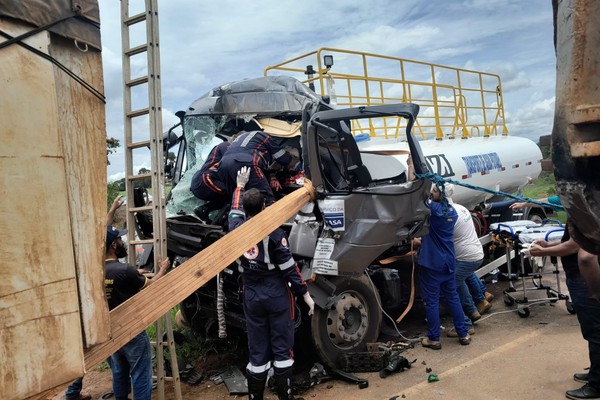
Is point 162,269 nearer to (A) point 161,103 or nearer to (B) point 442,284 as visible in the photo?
(A) point 161,103

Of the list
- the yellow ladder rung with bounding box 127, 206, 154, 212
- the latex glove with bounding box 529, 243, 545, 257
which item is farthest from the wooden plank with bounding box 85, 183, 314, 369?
the latex glove with bounding box 529, 243, 545, 257

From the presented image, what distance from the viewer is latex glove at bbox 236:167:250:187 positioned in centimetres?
473

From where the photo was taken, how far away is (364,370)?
4777mm

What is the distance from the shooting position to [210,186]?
5105 millimetres

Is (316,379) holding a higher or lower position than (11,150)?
lower

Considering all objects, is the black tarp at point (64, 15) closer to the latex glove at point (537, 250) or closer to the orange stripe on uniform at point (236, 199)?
the orange stripe on uniform at point (236, 199)

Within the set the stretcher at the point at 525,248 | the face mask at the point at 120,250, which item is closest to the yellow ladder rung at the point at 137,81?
the face mask at the point at 120,250

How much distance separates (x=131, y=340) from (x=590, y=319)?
379cm

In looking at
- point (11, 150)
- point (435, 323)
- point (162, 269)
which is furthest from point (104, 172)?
point (435, 323)

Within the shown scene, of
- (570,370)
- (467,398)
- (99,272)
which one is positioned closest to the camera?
(99,272)

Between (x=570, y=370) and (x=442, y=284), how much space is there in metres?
1.61

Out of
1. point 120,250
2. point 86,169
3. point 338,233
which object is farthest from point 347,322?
point 86,169

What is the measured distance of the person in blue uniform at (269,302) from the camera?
389 centimetres

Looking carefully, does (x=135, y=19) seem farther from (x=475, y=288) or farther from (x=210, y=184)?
(x=475, y=288)
